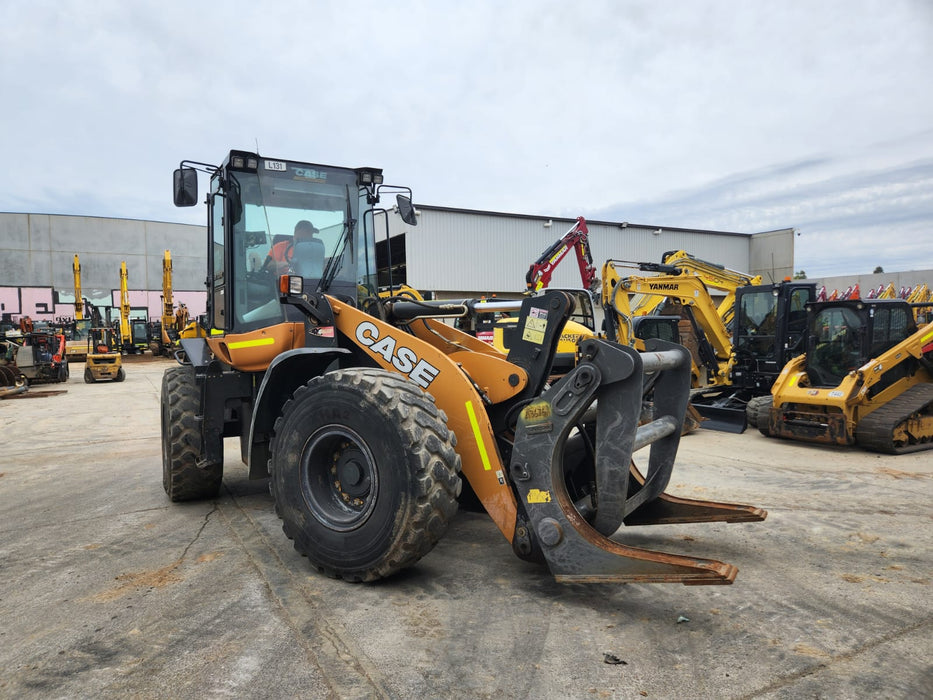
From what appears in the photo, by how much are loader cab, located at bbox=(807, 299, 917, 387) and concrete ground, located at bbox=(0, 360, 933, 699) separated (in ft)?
13.3

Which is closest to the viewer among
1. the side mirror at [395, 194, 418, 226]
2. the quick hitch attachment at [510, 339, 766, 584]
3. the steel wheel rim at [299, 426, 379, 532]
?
the quick hitch attachment at [510, 339, 766, 584]

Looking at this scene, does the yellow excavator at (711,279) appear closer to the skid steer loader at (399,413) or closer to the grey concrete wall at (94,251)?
the skid steer loader at (399,413)

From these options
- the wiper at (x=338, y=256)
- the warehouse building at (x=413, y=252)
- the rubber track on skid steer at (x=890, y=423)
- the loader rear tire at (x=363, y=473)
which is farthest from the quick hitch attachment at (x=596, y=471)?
the warehouse building at (x=413, y=252)

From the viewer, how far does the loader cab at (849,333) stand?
8.99 metres

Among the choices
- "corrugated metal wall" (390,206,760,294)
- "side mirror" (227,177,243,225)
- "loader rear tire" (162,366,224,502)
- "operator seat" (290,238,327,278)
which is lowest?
"loader rear tire" (162,366,224,502)

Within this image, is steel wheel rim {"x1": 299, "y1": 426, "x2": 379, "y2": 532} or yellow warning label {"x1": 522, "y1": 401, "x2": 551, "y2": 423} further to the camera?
steel wheel rim {"x1": 299, "y1": 426, "x2": 379, "y2": 532}

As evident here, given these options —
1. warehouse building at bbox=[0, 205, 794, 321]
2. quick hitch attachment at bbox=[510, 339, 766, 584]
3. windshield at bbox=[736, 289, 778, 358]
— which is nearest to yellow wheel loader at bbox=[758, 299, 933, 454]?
windshield at bbox=[736, 289, 778, 358]

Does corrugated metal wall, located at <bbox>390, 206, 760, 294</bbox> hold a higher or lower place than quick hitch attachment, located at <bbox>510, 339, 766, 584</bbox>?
higher

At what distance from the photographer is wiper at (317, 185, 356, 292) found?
5060mm

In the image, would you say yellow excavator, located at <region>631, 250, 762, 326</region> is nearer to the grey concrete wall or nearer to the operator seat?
the operator seat

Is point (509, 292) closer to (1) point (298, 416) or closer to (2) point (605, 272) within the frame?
(2) point (605, 272)

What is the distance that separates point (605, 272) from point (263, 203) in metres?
Result: 9.20

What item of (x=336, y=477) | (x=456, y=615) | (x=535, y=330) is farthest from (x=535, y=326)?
(x=456, y=615)

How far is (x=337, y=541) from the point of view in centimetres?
364
